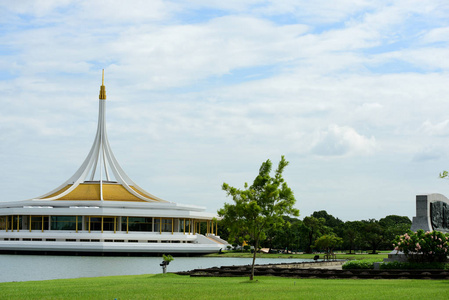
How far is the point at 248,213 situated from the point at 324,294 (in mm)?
8298

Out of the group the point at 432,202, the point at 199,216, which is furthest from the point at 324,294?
the point at 199,216

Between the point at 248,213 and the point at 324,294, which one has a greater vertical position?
the point at 248,213

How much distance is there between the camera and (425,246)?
32.6m

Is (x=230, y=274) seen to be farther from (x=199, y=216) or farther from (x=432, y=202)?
(x=199, y=216)

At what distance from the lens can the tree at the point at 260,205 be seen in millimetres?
27625

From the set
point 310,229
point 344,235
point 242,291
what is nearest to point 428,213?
point 242,291

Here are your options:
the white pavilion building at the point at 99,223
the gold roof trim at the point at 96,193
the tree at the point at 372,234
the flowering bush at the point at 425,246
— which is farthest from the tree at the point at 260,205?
the tree at the point at 372,234

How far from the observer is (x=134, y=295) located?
20.4 m

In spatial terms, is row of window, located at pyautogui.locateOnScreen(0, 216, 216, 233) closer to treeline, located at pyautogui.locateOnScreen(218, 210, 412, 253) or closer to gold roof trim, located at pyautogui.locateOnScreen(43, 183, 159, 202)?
gold roof trim, located at pyautogui.locateOnScreen(43, 183, 159, 202)

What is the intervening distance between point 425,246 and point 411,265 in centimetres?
126

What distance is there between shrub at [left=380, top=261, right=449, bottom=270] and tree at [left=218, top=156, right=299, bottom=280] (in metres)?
8.41

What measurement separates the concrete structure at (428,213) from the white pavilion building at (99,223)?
128 feet

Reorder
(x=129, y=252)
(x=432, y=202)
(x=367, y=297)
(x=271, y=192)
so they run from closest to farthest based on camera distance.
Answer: (x=367, y=297) < (x=271, y=192) < (x=432, y=202) < (x=129, y=252)

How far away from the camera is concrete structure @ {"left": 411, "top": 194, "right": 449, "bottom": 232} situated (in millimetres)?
36719
